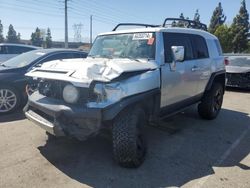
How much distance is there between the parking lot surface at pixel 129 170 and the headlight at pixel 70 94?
93cm

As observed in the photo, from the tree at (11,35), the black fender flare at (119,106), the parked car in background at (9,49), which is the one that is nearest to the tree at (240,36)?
the parked car in background at (9,49)

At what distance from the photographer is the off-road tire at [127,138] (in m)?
3.60

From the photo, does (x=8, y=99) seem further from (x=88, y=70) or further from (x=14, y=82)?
(x=88, y=70)

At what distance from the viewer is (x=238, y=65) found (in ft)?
37.1

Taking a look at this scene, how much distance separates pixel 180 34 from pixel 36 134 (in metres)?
3.19

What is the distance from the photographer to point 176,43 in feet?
16.2

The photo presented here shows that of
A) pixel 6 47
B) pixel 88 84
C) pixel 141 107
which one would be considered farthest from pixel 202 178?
pixel 6 47

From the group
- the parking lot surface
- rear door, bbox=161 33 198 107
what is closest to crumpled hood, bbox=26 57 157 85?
rear door, bbox=161 33 198 107

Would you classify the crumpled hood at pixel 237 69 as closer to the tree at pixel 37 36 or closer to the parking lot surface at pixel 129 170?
the parking lot surface at pixel 129 170

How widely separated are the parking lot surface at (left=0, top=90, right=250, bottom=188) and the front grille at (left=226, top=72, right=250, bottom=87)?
5636 millimetres

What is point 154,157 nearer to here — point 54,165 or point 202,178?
point 202,178

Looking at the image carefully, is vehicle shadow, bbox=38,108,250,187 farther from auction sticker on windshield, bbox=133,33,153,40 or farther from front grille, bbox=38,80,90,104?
auction sticker on windshield, bbox=133,33,153,40

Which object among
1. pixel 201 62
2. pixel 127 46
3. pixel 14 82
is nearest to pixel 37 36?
pixel 14 82

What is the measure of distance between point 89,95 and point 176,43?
7.16 ft
